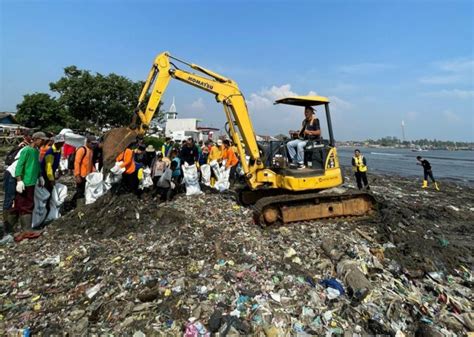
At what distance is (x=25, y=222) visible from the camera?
17.2 ft

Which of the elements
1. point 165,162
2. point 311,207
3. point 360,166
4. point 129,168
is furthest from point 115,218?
point 360,166

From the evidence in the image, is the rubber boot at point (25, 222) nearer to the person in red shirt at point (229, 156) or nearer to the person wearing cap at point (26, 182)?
the person wearing cap at point (26, 182)

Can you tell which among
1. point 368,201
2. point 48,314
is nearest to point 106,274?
point 48,314

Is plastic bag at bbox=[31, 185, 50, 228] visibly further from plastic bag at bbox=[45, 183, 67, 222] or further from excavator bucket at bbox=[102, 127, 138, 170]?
excavator bucket at bbox=[102, 127, 138, 170]

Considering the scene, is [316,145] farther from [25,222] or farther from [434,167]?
[434,167]

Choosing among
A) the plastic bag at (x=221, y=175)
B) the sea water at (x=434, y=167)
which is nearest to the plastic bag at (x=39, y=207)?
the plastic bag at (x=221, y=175)

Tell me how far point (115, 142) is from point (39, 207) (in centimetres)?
184

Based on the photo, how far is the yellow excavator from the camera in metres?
6.00

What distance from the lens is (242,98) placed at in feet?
22.3

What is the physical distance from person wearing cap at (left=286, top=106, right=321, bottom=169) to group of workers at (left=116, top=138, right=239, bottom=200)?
298 cm

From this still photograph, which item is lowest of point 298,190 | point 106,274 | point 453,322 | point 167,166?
point 453,322

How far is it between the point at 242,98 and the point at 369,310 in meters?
4.91

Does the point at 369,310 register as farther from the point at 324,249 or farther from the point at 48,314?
the point at 48,314

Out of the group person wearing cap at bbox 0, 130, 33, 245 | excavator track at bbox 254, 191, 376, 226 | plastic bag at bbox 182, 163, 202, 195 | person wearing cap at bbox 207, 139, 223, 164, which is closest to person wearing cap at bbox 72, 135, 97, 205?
person wearing cap at bbox 0, 130, 33, 245
